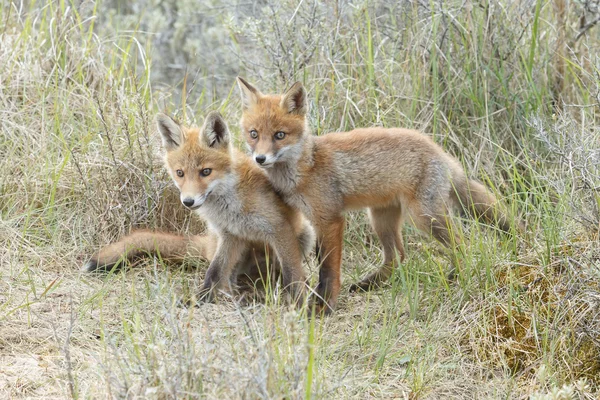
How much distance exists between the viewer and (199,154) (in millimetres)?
4539

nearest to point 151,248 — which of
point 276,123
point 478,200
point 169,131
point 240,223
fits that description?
point 240,223

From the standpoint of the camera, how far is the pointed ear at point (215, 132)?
4566 millimetres

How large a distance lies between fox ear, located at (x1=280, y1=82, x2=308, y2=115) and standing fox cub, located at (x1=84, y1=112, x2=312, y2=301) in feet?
1.32

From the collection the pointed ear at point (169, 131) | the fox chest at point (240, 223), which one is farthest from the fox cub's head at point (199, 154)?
the fox chest at point (240, 223)

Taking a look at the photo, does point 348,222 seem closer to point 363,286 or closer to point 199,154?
point 363,286

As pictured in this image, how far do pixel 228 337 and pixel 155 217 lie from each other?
6.19 ft

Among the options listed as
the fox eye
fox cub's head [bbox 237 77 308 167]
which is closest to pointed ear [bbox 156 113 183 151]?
the fox eye

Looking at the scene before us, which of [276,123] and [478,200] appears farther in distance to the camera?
[478,200]

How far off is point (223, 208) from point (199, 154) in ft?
1.16

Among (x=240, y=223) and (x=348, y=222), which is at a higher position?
(x=240, y=223)

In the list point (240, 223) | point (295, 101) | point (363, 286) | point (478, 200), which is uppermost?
point (295, 101)

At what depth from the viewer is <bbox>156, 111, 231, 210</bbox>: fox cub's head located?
4484mm

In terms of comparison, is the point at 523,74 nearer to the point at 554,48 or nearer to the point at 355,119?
the point at 554,48

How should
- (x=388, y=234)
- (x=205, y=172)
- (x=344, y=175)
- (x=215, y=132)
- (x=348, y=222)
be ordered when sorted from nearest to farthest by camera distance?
(x=205, y=172), (x=215, y=132), (x=344, y=175), (x=388, y=234), (x=348, y=222)
